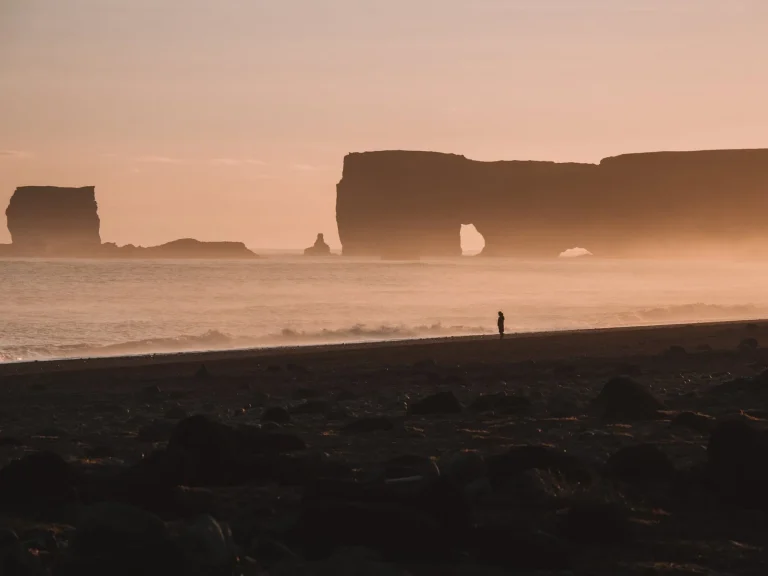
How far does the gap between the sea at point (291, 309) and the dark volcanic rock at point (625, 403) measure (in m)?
25.2

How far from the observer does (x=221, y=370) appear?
24.6 m

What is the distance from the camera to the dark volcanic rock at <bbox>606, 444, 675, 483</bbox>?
859cm

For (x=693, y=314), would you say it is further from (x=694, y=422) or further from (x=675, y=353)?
(x=694, y=422)

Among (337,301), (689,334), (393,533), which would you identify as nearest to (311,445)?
(393,533)

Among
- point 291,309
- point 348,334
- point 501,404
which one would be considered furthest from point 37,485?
point 291,309

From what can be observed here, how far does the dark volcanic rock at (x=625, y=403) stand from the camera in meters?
12.5

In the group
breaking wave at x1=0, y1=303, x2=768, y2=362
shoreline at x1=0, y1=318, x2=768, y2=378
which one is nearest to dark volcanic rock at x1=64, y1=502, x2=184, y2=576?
shoreline at x1=0, y1=318, x2=768, y2=378

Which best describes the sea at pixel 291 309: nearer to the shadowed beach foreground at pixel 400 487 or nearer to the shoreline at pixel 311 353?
the shoreline at pixel 311 353

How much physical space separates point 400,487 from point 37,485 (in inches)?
122

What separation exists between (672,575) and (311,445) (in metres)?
5.47

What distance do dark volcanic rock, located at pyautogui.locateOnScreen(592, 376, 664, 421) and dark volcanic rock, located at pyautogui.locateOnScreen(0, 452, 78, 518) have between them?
21.8 ft

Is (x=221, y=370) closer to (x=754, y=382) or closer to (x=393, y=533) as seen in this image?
(x=754, y=382)

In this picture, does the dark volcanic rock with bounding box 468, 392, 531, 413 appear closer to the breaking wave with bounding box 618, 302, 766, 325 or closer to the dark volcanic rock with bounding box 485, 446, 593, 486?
the dark volcanic rock with bounding box 485, 446, 593, 486

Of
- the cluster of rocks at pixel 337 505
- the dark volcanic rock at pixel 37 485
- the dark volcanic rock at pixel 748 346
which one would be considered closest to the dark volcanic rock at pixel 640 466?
the cluster of rocks at pixel 337 505
